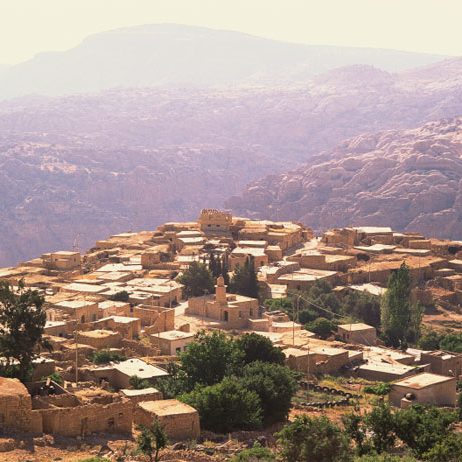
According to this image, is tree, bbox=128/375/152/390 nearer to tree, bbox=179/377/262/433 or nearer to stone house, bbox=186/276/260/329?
tree, bbox=179/377/262/433

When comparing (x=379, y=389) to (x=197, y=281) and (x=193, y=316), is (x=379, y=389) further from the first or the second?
(x=197, y=281)

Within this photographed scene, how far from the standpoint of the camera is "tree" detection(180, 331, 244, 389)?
32875 millimetres

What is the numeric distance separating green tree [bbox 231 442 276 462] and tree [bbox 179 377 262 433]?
2852 millimetres

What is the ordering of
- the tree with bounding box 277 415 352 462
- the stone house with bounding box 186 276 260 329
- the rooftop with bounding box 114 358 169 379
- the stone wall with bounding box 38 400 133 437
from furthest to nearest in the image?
the stone house with bounding box 186 276 260 329
the rooftop with bounding box 114 358 169 379
the stone wall with bounding box 38 400 133 437
the tree with bounding box 277 415 352 462

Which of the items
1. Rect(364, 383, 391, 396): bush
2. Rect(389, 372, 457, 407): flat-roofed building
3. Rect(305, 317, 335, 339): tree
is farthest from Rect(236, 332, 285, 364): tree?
Rect(305, 317, 335, 339): tree

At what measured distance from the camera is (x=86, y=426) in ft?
83.2

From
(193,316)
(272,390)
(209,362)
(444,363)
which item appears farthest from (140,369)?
(193,316)

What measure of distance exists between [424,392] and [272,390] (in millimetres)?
8911

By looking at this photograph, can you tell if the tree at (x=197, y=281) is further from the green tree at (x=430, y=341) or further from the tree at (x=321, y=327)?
the green tree at (x=430, y=341)

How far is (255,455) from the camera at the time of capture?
24328 millimetres

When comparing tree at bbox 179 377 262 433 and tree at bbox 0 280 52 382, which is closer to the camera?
tree at bbox 0 280 52 382

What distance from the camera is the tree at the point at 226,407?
2811 centimetres

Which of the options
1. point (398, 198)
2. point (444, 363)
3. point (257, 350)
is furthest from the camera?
point (398, 198)

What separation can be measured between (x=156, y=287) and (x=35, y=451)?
3575cm
